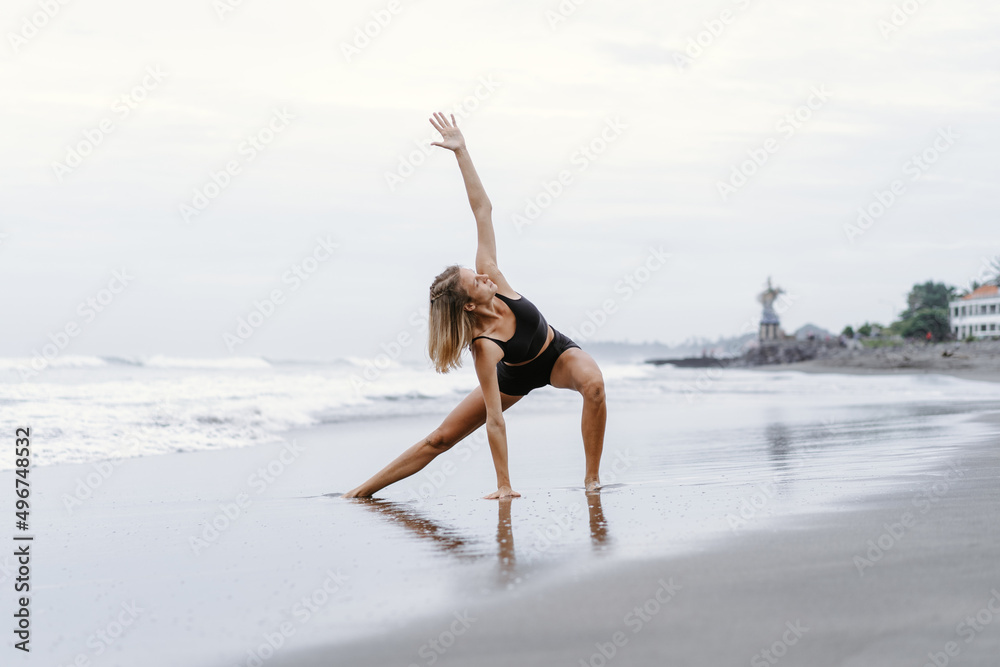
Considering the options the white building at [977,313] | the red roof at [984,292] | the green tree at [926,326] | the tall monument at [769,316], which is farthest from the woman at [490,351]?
the red roof at [984,292]

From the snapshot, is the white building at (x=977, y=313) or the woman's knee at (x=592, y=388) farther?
the white building at (x=977, y=313)

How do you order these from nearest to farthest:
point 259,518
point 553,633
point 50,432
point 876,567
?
point 553,633 → point 876,567 → point 259,518 → point 50,432

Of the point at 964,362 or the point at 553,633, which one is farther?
the point at 964,362

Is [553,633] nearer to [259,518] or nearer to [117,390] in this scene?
[259,518]

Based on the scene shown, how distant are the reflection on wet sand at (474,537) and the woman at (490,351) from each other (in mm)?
423

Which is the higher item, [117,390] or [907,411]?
[117,390]

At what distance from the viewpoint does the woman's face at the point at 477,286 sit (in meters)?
4.75

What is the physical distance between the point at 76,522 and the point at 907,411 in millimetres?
10434

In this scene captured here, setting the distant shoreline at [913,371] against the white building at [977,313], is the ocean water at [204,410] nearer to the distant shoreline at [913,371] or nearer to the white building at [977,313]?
the distant shoreline at [913,371]

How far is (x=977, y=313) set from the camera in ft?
283

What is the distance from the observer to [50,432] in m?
8.66

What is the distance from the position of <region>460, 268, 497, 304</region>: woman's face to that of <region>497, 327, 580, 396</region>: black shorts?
0.54 metres

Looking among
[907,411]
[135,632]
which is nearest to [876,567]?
[135,632]

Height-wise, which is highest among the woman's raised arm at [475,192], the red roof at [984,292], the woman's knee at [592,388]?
the red roof at [984,292]
